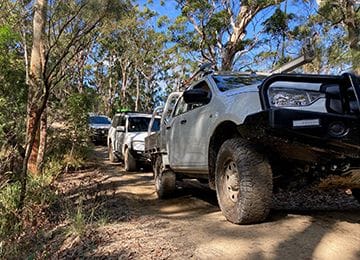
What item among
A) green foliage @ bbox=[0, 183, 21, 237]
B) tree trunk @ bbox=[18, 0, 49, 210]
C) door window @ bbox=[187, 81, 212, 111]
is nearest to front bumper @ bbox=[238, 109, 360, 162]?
door window @ bbox=[187, 81, 212, 111]

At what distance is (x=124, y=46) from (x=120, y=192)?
1220 inches

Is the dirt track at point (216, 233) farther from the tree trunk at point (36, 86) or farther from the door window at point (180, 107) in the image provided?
the tree trunk at point (36, 86)

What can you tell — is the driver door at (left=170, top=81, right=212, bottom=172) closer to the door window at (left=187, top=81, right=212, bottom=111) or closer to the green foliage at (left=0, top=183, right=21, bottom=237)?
the door window at (left=187, top=81, right=212, bottom=111)

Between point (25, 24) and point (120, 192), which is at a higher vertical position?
point (25, 24)

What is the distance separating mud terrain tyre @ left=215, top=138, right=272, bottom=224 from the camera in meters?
3.97

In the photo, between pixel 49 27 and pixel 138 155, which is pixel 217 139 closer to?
pixel 49 27

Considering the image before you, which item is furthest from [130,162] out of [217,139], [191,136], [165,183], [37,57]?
[217,139]

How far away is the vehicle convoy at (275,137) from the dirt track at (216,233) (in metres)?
0.32

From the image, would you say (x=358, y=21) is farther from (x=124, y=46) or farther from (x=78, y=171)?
(x=124, y=46)

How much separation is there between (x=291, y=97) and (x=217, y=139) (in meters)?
1.27

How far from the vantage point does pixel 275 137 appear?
3680 millimetres

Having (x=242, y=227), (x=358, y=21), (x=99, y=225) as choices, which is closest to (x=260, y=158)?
(x=242, y=227)

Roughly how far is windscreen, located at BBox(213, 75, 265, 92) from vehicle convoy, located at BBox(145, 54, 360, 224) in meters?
0.03

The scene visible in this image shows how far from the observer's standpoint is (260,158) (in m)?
4.04
